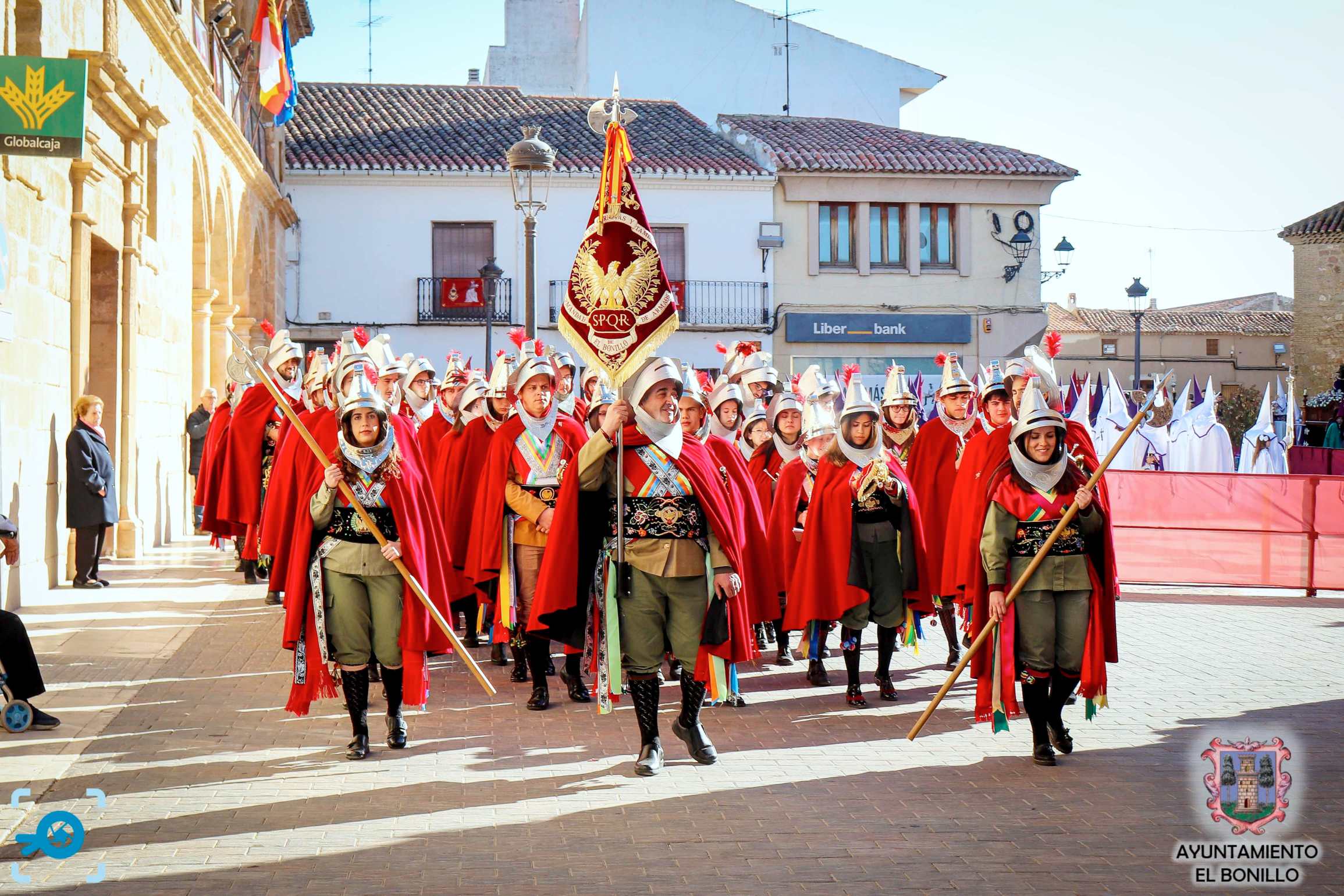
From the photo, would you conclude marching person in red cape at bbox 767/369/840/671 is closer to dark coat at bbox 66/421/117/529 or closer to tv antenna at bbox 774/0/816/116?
dark coat at bbox 66/421/117/529

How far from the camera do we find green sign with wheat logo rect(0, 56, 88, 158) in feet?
27.3

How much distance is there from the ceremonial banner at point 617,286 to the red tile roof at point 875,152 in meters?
26.5

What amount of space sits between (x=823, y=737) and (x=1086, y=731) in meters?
1.42

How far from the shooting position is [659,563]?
659 cm

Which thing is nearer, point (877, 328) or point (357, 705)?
point (357, 705)

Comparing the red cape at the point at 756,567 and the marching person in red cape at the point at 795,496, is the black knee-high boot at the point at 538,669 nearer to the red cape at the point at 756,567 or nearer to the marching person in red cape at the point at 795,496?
the red cape at the point at 756,567

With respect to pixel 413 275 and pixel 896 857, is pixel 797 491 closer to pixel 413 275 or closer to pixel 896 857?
pixel 896 857

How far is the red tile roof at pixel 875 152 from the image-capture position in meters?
33.6

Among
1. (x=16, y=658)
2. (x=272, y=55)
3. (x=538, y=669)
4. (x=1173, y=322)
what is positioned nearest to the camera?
(x=16, y=658)

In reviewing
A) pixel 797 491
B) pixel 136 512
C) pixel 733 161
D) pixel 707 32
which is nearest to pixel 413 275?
pixel 733 161

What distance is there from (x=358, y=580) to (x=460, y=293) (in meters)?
26.3

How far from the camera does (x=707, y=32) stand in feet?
135

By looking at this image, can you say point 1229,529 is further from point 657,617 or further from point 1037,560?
point 657,617

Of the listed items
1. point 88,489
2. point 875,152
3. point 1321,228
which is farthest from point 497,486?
point 1321,228
